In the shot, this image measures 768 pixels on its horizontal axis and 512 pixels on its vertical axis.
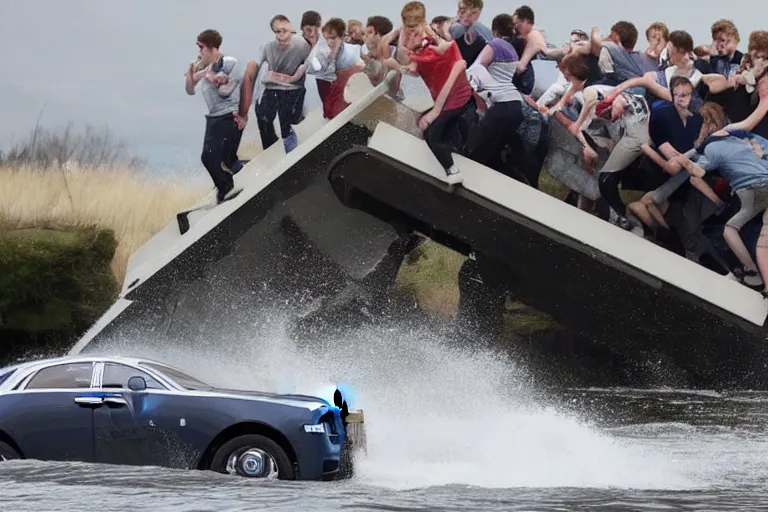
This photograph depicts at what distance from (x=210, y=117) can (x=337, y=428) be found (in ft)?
21.1

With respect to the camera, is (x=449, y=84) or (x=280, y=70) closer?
(x=449, y=84)

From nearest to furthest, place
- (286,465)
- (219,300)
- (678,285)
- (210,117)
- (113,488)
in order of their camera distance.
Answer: (113,488)
(286,465)
(678,285)
(219,300)
(210,117)

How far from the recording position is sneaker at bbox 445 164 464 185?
13.8 metres

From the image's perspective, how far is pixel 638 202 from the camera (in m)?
14.2

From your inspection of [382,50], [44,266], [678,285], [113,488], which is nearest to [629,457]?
[678,285]

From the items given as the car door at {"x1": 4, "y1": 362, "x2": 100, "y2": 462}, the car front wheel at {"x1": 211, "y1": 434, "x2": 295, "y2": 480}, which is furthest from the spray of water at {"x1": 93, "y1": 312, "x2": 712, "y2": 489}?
the car door at {"x1": 4, "y1": 362, "x2": 100, "y2": 462}

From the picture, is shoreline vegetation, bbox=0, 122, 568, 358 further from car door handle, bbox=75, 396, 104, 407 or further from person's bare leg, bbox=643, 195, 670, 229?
car door handle, bbox=75, 396, 104, 407

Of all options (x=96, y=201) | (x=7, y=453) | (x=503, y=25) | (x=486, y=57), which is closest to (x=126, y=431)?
(x=7, y=453)

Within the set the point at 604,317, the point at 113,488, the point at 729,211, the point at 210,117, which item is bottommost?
the point at 113,488

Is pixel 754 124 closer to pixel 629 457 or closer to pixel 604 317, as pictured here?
pixel 604 317

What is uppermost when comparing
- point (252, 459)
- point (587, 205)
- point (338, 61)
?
point (338, 61)

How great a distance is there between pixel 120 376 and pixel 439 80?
4.46m

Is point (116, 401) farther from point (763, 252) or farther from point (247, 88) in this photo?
point (247, 88)

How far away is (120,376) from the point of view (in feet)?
35.4
